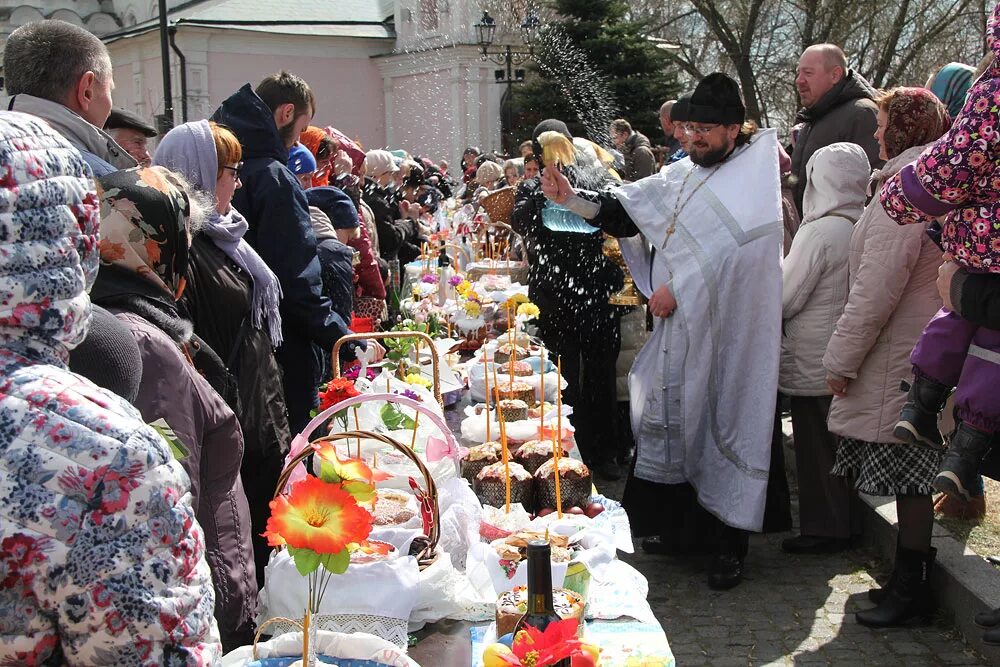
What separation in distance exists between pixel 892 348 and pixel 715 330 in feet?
2.35

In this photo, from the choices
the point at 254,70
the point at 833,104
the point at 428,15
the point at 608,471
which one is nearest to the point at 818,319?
the point at 608,471

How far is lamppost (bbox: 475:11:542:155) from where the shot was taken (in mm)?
18641

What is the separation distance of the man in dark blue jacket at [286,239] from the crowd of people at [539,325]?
11mm

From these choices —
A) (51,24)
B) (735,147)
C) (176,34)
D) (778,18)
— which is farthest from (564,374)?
(176,34)

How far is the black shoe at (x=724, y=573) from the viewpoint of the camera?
440cm

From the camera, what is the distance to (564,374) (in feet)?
19.2

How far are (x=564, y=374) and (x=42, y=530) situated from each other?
472 centimetres

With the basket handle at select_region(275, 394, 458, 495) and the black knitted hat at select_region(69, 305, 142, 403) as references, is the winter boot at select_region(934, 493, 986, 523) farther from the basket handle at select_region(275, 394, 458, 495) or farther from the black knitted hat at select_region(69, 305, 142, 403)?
the black knitted hat at select_region(69, 305, 142, 403)

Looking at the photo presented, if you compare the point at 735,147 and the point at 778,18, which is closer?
the point at 735,147

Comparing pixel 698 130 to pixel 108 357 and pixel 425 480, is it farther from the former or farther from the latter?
pixel 108 357

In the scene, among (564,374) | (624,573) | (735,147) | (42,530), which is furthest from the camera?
(564,374)

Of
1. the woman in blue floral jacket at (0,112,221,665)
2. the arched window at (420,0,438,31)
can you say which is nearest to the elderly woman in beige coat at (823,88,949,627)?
the woman in blue floral jacket at (0,112,221,665)

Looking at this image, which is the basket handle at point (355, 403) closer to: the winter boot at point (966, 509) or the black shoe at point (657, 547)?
the black shoe at point (657, 547)

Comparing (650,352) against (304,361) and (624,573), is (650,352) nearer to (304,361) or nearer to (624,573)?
Answer: (304,361)
